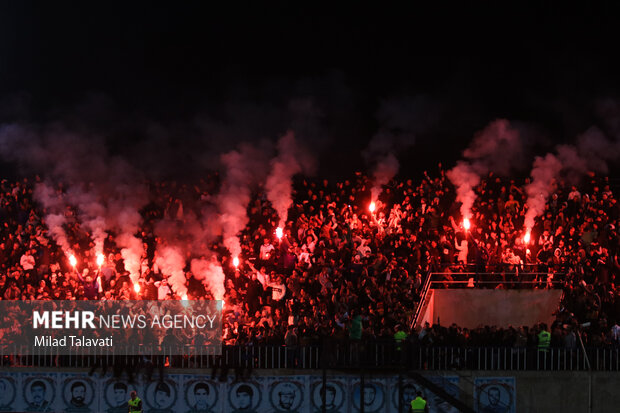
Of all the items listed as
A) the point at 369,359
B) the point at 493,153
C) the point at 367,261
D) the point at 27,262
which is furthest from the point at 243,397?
the point at 493,153

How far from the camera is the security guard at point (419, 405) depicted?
1877 cm

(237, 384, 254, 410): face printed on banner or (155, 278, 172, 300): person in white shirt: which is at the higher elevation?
(155, 278, 172, 300): person in white shirt

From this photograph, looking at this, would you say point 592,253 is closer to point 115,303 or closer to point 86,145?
point 115,303

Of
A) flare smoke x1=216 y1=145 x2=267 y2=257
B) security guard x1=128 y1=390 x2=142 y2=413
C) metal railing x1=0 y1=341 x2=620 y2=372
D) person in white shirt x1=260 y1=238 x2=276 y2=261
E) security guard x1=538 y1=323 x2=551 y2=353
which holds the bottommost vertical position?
security guard x1=128 y1=390 x2=142 y2=413

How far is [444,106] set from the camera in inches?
1331

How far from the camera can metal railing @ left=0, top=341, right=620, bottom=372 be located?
20.0m

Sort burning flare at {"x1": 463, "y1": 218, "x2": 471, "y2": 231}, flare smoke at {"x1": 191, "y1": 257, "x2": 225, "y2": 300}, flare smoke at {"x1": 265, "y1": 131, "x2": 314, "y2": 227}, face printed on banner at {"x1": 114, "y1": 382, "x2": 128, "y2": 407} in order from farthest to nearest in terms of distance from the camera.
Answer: flare smoke at {"x1": 265, "y1": 131, "x2": 314, "y2": 227}, burning flare at {"x1": 463, "y1": 218, "x2": 471, "y2": 231}, flare smoke at {"x1": 191, "y1": 257, "x2": 225, "y2": 300}, face printed on banner at {"x1": 114, "y1": 382, "x2": 128, "y2": 407}

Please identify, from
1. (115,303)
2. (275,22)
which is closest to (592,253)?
(115,303)

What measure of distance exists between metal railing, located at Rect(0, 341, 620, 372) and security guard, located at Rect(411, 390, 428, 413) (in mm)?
1143

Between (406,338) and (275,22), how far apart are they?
1879 centimetres

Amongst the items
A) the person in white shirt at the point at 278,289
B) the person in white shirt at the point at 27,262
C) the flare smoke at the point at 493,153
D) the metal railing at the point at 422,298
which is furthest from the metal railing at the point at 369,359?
the flare smoke at the point at 493,153

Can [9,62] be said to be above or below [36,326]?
above

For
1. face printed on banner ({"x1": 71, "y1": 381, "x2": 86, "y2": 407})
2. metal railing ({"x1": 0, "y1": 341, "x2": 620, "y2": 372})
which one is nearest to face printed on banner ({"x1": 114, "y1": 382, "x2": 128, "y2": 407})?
metal railing ({"x1": 0, "y1": 341, "x2": 620, "y2": 372})

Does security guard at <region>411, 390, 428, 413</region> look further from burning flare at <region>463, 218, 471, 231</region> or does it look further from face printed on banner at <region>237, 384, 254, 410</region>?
burning flare at <region>463, 218, 471, 231</region>
